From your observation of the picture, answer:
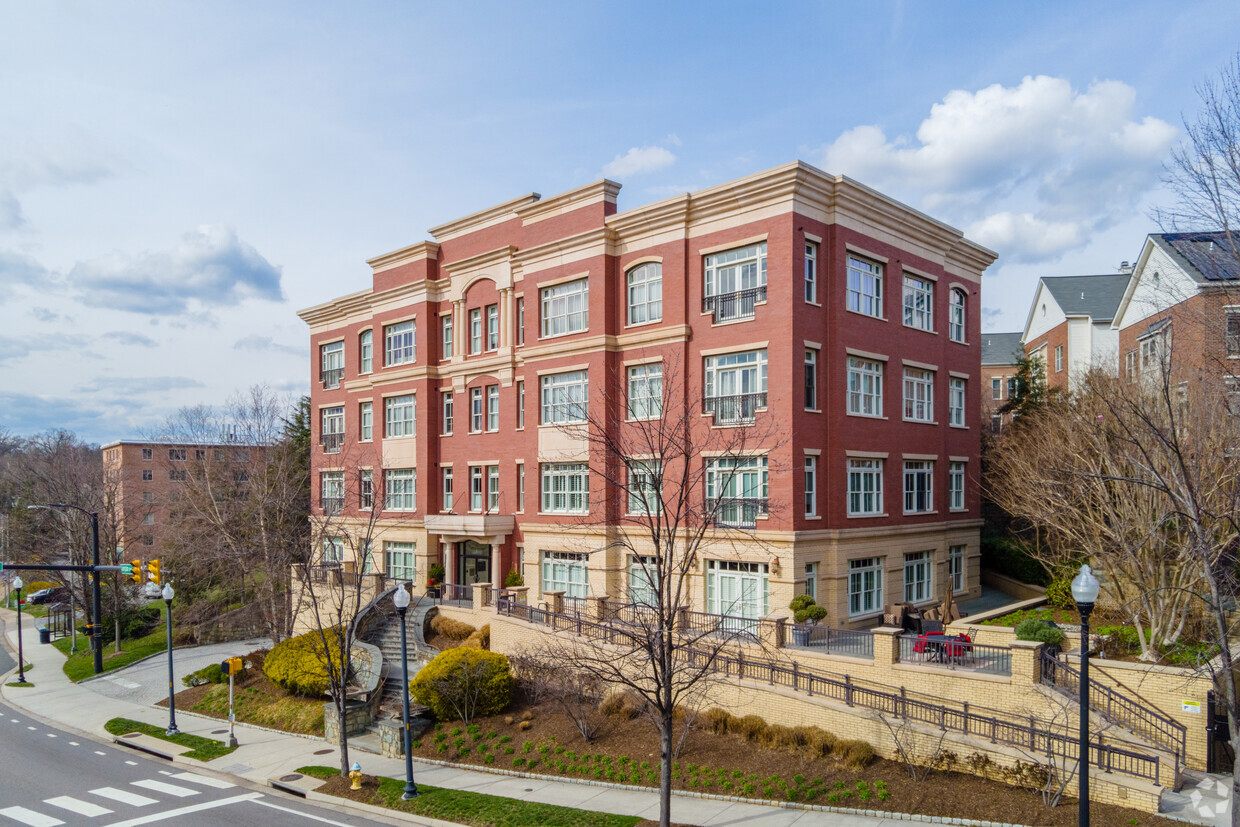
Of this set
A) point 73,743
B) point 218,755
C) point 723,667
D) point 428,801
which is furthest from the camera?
point 73,743

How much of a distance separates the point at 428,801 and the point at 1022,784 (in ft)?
41.0

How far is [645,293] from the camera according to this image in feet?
98.2

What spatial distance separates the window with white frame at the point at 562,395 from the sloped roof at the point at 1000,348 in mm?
43951

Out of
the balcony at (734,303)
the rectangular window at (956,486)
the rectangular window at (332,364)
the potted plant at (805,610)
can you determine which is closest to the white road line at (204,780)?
the potted plant at (805,610)

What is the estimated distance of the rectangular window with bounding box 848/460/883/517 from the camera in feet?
90.9

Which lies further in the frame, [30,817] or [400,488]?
[400,488]

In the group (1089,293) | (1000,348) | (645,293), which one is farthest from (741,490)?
(1000,348)

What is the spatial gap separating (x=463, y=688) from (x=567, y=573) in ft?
25.9

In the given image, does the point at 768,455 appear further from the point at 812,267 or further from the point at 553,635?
the point at 553,635

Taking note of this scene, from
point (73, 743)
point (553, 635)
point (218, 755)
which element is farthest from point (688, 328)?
point (73, 743)

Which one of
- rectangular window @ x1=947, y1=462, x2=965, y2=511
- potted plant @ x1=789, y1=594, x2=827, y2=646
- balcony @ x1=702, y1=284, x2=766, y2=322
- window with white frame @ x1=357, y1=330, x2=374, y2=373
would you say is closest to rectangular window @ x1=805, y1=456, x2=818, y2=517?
potted plant @ x1=789, y1=594, x2=827, y2=646

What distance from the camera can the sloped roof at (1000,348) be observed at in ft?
212

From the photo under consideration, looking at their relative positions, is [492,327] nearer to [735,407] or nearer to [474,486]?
[474,486]

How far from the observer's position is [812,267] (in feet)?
88.3
